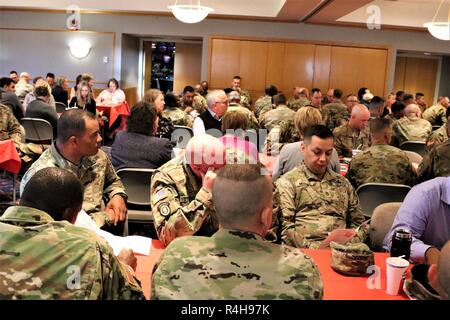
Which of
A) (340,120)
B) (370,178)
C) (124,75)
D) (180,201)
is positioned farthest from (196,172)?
(124,75)

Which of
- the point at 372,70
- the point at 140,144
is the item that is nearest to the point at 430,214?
the point at 140,144

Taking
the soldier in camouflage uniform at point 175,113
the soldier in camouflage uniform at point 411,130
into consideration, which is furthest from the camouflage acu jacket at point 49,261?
the soldier in camouflage uniform at point 411,130

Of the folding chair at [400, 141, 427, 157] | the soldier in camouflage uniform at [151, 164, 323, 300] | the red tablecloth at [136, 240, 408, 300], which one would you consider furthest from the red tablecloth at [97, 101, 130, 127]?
the soldier in camouflage uniform at [151, 164, 323, 300]

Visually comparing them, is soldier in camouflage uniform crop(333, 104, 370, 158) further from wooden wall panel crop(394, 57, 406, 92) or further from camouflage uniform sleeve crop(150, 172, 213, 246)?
wooden wall panel crop(394, 57, 406, 92)

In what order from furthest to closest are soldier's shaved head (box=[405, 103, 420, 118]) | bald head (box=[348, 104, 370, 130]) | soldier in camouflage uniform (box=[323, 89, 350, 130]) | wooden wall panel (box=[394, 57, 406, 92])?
wooden wall panel (box=[394, 57, 406, 92])
soldier in camouflage uniform (box=[323, 89, 350, 130])
soldier's shaved head (box=[405, 103, 420, 118])
bald head (box=[348, 104, 370, 130])

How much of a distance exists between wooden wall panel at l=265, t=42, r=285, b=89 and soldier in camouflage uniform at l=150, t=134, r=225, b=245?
10.3m

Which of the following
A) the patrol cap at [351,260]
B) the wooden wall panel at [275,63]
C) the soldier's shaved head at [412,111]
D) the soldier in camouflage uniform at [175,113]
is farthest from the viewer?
the wooden wall panel at [275,63]

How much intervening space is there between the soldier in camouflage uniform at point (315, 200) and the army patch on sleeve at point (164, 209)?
0.78 metres

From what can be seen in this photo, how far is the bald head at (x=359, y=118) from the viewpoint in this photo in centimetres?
552

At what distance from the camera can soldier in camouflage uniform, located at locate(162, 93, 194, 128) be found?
259 inches

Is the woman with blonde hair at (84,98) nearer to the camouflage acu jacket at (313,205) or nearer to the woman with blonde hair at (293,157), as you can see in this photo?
the woman with blonde hair at (293,157)

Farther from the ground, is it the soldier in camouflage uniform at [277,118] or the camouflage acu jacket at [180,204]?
the soldier in camouflage uniform at [277,118]

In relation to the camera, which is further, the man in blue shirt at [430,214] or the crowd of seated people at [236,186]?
the man in blue shirt at [430,214]
